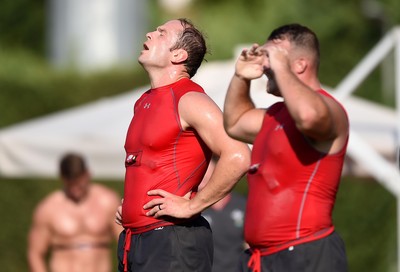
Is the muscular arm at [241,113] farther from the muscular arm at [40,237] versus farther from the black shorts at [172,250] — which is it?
the muscular arm at [40,237]

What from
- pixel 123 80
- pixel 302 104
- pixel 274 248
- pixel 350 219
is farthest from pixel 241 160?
pixel 123 80

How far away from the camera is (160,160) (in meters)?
6.07

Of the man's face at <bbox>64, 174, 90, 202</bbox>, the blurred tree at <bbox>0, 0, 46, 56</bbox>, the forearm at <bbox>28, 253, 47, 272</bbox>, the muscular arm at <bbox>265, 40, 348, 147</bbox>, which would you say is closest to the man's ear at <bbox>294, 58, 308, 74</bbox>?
the muscular arm at <bbox>265, 40, 348, 147</bbox>

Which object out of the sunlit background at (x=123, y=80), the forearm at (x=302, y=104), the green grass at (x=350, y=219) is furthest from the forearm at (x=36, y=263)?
the forearm at (x=302, y=104)

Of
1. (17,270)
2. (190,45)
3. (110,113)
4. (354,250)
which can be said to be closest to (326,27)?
(354,250)

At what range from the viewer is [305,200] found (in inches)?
216

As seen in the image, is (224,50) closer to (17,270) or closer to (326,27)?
(326,27)

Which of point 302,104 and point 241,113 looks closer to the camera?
point 302,104

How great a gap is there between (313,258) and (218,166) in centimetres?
86

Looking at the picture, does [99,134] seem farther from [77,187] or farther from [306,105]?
[306,105]

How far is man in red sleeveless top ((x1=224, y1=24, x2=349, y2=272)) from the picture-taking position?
5469mm

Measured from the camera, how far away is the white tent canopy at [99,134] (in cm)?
993

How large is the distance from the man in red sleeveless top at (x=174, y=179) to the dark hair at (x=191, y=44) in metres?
0.22

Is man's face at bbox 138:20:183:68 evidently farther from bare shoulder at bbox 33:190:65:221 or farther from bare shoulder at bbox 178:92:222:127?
bare shoulder at bbox 33:190:65:221
